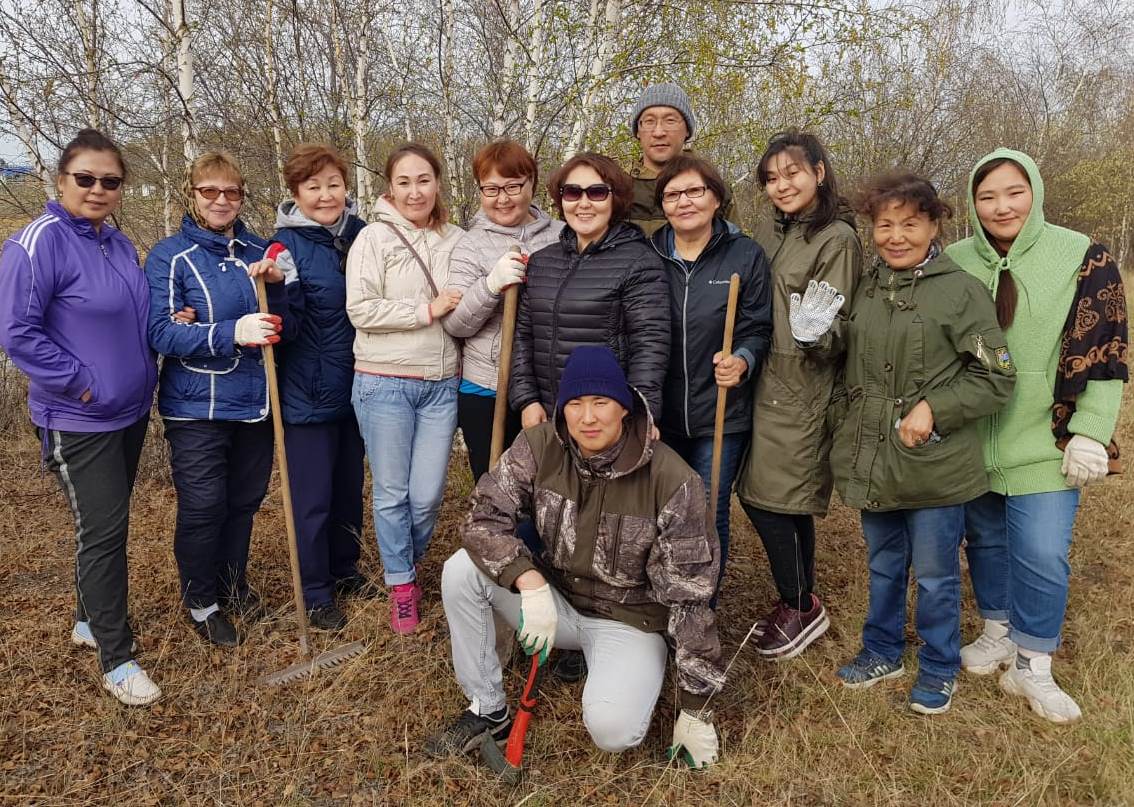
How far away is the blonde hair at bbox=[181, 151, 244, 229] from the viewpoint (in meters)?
3.38

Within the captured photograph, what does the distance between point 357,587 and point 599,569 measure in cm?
197

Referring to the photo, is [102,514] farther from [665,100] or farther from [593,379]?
[665,100]

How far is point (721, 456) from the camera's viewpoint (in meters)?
3.44

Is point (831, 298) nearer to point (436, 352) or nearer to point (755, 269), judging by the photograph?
point (755, 269)

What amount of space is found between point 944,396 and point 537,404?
1689 millimetres

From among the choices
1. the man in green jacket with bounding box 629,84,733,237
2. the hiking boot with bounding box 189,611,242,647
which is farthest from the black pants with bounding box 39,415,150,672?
the man in green jacket with bounding box 629,84,733,237

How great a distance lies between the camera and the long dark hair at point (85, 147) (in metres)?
3.07

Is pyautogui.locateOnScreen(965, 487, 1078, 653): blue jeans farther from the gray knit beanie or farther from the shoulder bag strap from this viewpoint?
the shoulder bag strap

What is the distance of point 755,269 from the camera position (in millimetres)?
3256

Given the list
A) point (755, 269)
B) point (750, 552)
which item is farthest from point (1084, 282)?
point (750, 552)

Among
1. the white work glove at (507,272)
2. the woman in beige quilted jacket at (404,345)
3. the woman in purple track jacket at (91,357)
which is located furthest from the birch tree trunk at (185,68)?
the white work glove at (507,272)

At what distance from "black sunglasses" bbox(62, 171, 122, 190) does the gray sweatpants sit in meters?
2.16

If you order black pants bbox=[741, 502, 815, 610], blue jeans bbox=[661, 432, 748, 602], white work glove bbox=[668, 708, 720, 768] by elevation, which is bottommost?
white work glove bbox=[668, 708, 720, 768]

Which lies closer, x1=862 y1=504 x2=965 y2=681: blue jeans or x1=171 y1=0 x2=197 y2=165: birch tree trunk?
x1=862 y1=504 x2=965 y2=681: blue jeans
